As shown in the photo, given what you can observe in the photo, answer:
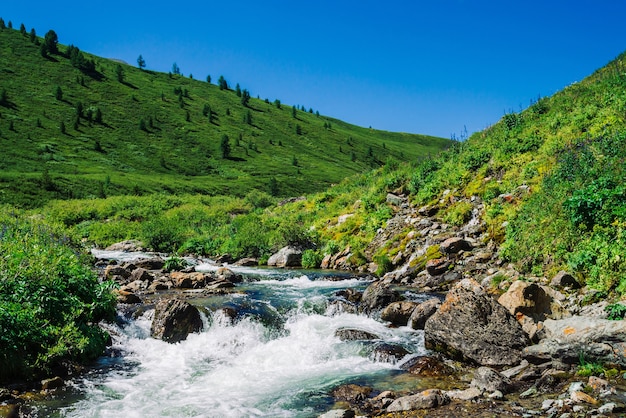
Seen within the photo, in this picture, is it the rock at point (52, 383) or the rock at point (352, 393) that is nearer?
the rock at point (352, 393)

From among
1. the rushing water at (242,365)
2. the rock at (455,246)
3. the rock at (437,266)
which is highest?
the rock at (455,246)

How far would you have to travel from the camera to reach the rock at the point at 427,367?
988cm

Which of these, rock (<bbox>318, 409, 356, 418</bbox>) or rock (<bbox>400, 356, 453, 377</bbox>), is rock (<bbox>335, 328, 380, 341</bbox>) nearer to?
rock (<bbox>400, 356, 453, 377</bbox>)


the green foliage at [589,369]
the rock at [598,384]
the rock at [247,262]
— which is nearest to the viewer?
the rock at [598,384]

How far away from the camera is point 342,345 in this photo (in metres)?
12.2

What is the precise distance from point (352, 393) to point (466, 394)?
2283mm

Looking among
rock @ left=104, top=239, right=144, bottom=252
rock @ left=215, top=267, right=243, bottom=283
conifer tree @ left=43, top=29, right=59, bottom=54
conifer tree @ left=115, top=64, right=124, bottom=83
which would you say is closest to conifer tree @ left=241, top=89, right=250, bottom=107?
conifer tree @ left=115, top=64, right=124, bottom=83

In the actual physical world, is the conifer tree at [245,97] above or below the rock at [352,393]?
above

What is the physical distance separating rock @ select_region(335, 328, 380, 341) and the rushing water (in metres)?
0.18

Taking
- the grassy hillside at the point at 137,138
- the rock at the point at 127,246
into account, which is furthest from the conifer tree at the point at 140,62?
the rock at the point at 127,246

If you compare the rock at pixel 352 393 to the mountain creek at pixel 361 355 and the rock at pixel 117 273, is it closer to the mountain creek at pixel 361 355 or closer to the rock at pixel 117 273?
the mountain creek at pixel 361 355

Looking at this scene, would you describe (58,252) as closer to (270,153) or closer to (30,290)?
(30,290)

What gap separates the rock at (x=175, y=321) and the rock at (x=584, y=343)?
910 centimetres

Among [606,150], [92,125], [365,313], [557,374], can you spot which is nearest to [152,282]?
[365,313]
